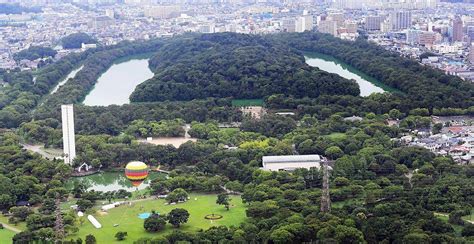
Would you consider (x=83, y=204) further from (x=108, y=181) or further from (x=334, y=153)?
(x=334, y=153)

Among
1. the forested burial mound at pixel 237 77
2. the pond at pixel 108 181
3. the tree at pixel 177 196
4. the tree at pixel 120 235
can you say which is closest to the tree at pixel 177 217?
the tree at pixel 120 235

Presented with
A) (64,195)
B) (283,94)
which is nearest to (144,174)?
(64,195)

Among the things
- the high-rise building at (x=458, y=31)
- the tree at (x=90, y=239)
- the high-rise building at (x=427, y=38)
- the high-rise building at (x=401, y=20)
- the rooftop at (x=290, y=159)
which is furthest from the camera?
the high-rise building at (x=401, y=20)

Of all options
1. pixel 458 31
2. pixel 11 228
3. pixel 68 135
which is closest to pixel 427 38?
pixel 458 31

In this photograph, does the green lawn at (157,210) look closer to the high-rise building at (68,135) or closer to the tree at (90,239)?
the tree at (90,239)

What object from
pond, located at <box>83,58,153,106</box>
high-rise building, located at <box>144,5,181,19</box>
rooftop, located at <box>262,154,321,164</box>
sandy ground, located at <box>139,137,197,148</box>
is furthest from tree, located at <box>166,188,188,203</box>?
high-rise building, located at <box>144,5,181,19</box>

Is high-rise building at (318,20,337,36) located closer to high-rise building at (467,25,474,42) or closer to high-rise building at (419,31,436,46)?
high-rise building at (419,31,436,46)
